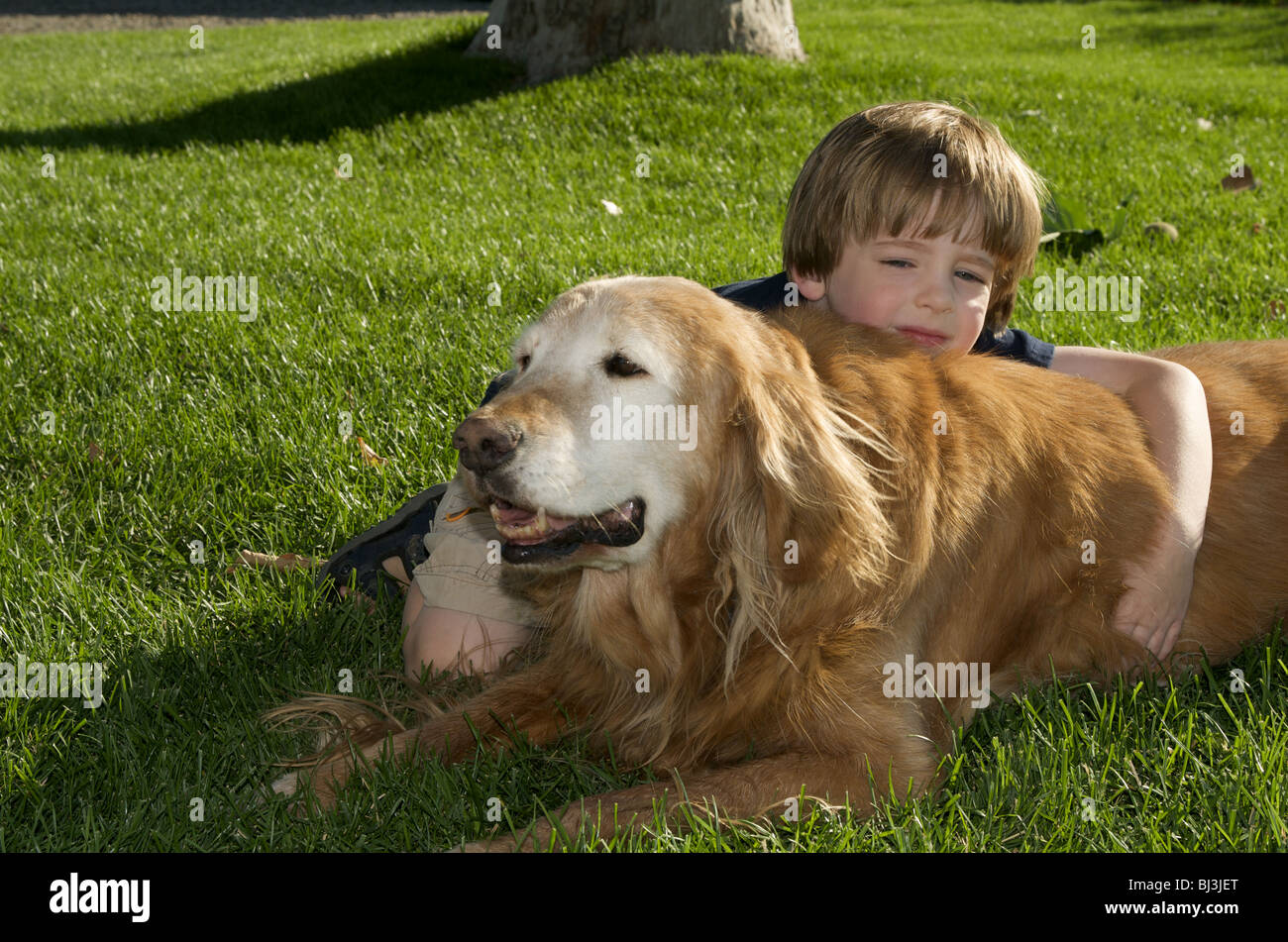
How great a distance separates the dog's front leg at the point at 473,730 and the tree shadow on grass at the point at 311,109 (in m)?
7.61

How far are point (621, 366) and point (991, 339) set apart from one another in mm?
1611

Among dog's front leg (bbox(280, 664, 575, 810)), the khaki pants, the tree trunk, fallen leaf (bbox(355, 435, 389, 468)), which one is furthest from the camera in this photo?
the tree trunk

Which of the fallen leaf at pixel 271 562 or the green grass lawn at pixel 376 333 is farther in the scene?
the fallen leaf at pixel 271 562

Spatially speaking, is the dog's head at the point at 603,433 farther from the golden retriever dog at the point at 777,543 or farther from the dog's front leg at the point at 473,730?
the dog's front leg at the point at 473,730

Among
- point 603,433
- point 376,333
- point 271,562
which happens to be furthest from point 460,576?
point 376,333

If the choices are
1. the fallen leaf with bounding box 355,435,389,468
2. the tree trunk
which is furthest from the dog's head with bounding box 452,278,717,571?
the tree trunk

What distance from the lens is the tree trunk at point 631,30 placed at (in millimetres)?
10273

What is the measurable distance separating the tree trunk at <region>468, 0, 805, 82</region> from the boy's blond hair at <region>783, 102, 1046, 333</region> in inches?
296

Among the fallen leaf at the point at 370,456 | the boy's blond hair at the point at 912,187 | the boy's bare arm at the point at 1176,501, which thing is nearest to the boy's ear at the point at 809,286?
the boy's blond hair at the point at 912,187

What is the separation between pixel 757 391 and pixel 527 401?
475 mm

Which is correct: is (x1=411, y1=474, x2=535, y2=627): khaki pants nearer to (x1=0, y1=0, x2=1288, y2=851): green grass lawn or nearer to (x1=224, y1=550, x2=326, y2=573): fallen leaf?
(x1=0, y1=0, x2=1288, y2=851): green grass lawn

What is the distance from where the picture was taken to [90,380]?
4891mm

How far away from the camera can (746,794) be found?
239 centimetres

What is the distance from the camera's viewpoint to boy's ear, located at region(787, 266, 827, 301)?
3.44 metres
